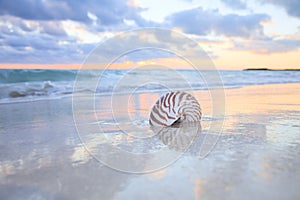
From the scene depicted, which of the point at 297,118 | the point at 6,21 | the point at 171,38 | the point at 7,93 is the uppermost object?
the point at 6,21

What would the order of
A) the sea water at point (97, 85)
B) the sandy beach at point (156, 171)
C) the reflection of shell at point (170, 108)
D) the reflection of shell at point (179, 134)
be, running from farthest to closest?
the sea water at point (97, 85)
the reflection of shell at point (170, 108)
the reflection of shell at point (179, 134)
the sandy beach at point (156, 171)

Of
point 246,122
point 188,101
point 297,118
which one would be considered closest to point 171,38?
point 188,101

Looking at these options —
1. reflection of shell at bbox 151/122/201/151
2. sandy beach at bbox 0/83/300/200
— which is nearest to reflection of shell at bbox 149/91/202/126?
reflection of shell at bbox 151/122/201/151

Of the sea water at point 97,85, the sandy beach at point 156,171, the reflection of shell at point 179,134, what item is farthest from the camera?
the sea water at point 97,85

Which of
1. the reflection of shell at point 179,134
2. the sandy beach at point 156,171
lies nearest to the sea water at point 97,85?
the reflection of shell at point 179,134

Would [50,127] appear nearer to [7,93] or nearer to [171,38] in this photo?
[171,38]

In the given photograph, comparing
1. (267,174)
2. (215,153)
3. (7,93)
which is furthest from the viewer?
(7,93)

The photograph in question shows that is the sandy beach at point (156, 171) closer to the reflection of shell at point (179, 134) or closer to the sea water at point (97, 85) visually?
the reflection of shell at point (179, 134)

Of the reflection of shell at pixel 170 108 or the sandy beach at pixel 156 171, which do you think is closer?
the sandy beach at pixel 156 171
